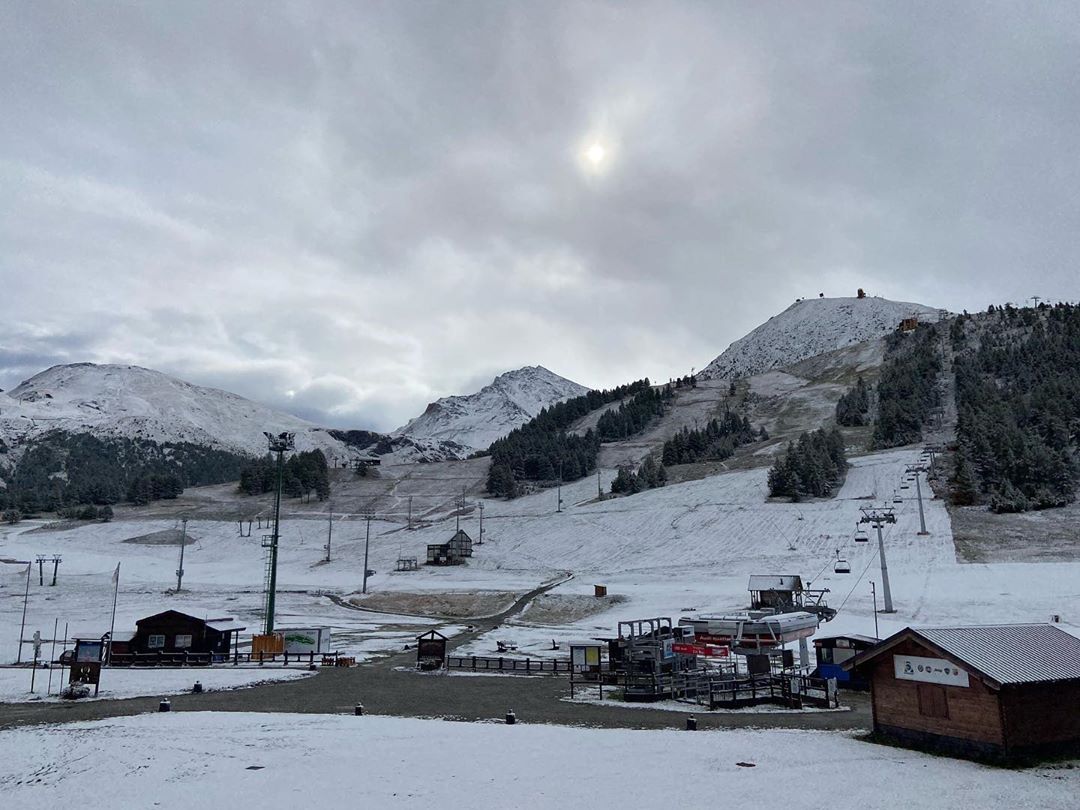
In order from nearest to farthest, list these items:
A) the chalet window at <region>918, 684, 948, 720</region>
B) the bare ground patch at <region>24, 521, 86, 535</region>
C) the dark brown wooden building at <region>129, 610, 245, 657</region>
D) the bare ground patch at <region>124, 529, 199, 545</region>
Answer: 1. the chalet window at <region>918, 684, 948, 720</region>
2. the dark brown wooden building at <region>129, 610, 245, 657</region>
3. the bare ground patch at <region>124, 529, 199, 545</region>
4. the bare ground patch at <region>24, 521, 86, 535</region>

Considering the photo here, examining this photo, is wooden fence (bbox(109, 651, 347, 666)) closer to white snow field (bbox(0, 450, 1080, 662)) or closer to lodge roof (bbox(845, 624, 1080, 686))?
white snow field (bbox(0, 450, 1080, 662))

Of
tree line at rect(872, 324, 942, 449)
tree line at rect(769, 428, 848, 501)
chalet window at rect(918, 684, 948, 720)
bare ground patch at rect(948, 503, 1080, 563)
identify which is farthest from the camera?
tree line at rect(872, 324, 942, 449)

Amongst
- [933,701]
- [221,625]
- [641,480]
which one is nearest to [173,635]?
[221,625]

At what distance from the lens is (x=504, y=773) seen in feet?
58.1

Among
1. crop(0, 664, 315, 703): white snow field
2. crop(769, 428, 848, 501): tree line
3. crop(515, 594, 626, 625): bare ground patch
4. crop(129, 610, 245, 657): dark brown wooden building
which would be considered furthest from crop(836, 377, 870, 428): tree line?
crop(0, 664, 315, 703): white snow field

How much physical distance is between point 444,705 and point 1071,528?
73.8 metres

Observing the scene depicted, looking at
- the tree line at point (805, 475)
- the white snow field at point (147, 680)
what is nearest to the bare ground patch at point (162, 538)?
the white snow field at point (147, 680)

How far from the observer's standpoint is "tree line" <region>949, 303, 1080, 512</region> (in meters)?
84.6

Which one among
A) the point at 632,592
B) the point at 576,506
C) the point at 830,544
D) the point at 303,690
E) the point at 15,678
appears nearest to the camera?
the point at 303,690

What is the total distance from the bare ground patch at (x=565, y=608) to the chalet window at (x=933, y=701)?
134ft

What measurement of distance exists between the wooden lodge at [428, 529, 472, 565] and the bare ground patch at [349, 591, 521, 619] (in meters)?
19.1

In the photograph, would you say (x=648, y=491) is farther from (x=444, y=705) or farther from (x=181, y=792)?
(x=181, y=792)

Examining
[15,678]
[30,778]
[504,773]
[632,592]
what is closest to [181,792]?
[30,778]

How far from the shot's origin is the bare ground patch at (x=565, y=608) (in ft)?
203
